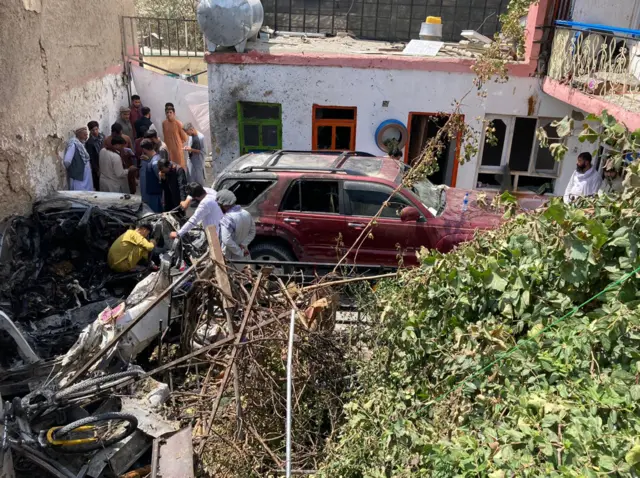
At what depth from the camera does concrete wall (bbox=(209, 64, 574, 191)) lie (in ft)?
34.6

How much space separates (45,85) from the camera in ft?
27.3

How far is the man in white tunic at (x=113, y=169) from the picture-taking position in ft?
29.8

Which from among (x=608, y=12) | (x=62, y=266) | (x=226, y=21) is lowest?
(x=62, y=266)

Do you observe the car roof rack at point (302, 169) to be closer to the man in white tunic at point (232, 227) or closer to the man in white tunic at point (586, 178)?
the man in white tunic at point (232, 227)

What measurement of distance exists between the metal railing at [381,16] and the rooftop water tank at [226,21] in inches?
125

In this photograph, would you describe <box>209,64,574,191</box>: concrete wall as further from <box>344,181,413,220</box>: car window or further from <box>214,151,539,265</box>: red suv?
<box>344,181,413,220</box>: car window

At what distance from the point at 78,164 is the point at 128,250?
2987 millimetres

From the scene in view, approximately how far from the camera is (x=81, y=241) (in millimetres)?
7230

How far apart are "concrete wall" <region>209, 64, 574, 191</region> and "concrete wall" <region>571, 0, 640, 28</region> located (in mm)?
1369

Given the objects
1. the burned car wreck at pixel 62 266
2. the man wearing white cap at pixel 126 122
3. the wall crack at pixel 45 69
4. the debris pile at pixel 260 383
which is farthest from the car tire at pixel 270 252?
the man wearing white cap at pixel 126 122

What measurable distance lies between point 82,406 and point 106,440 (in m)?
0.41

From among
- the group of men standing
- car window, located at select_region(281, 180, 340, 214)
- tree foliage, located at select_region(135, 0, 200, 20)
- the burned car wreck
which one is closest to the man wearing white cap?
the group of men standing

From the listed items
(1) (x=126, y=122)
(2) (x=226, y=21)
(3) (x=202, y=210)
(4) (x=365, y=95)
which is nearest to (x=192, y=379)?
(3) (x=202, y=210)

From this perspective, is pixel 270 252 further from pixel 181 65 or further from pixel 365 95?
pixel 181 65
